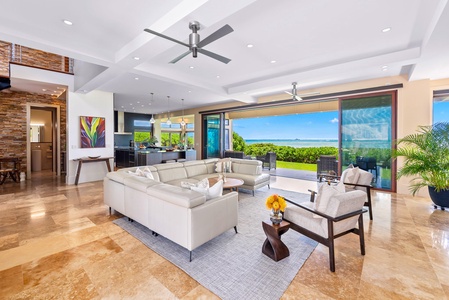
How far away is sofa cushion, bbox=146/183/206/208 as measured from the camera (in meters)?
2.46

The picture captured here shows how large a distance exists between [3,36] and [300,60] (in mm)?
5217

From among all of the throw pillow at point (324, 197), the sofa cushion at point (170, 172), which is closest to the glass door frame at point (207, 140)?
the sofa cushion at point (170, 172)

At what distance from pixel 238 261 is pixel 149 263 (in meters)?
1.05

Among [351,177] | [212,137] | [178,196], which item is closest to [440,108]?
[351,177]

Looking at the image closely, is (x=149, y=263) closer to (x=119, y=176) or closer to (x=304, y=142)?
(x=119, y=176)

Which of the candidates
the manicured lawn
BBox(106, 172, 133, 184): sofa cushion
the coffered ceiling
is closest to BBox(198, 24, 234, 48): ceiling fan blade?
the coffered ceiling

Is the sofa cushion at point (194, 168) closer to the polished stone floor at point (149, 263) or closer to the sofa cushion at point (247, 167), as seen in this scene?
the sofa cushion at point (247, 167)

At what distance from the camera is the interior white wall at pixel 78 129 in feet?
21.4

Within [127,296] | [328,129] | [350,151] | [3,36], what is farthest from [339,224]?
[328,129]

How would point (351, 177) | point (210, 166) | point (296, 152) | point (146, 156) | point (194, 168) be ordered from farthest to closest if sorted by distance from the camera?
point (296, 152)
point (146, 156)
point (210, 166)
point (194, 168)
point (351, 177)

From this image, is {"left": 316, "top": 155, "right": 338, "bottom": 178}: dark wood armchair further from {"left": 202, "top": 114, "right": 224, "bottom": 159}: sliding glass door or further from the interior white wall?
the interior white wall

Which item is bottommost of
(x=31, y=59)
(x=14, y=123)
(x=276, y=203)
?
(x=276, y=203)

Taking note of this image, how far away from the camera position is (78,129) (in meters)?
6.65

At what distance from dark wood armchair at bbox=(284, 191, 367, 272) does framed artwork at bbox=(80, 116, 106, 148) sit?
6.87m
